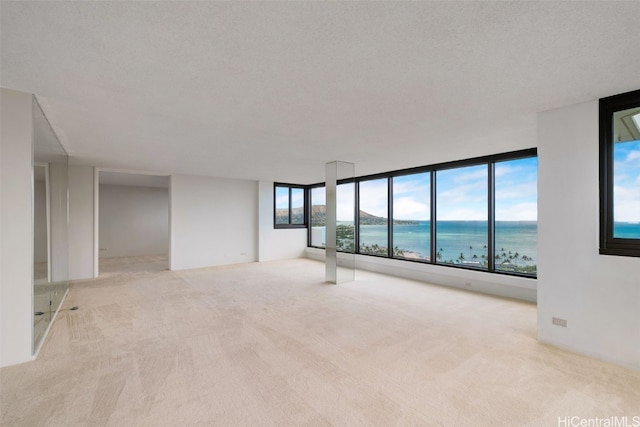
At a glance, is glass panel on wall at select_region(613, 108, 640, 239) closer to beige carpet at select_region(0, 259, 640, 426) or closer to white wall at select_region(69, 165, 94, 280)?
beige carpet at select_region(0, 259, 640, 426)

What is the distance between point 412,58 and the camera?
6.64 feet

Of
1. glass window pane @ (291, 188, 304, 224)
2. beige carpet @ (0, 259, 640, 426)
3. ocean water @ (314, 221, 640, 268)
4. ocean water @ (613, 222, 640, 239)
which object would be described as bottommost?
beige carpet @ (0, 259, 640, 426)

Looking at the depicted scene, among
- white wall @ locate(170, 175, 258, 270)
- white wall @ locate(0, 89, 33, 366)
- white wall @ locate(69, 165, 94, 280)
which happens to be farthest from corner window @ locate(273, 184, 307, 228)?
white wall @ locate(0, 89, 33, 366)

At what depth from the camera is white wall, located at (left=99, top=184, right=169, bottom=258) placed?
9547mm

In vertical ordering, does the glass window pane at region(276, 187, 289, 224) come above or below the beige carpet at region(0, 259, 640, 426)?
above

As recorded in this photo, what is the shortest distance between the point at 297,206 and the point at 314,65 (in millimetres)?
7727

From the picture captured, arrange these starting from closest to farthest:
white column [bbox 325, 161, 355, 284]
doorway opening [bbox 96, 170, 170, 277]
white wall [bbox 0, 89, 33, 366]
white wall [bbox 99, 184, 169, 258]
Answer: white wall [bbox 0, 89, 33, 366]
white column [bbox 325, 161, 355, 284]
doorway opening [bbox 96, 170, 170, 277]
white wall [bbox 99, 184, 169, 258]

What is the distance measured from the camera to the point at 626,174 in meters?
2.64

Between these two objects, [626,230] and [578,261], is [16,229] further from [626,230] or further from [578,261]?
[626,230]

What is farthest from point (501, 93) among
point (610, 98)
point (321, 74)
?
point (321, 74)

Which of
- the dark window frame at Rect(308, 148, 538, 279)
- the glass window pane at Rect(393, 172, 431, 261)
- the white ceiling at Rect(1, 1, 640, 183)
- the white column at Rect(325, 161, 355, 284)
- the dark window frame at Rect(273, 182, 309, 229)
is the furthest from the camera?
the dark window frame at Rect(273, 182, 309, 229)

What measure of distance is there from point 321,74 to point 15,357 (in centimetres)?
381

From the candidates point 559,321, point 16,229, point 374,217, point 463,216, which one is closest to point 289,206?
point 374,217

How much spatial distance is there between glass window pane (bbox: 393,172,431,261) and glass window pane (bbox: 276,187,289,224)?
3.86 meters
